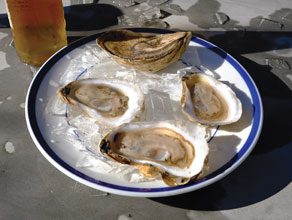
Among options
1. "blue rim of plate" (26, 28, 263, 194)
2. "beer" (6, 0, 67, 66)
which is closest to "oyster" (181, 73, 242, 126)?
"blue rim of plate" (26, 28, 263, 194)

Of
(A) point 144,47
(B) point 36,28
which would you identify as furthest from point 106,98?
(B) point 36,28

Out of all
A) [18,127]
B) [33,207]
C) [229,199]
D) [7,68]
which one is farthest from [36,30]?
[229,199]

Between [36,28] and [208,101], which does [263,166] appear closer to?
[208,101]

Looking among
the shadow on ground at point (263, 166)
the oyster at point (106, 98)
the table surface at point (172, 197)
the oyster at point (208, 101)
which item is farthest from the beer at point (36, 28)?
the shadow on ground at point (263, 166)

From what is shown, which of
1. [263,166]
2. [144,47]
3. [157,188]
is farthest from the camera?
[144,47]

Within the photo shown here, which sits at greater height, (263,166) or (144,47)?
(144,47)

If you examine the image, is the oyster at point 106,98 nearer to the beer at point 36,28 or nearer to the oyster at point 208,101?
the oyster at point 208,101
